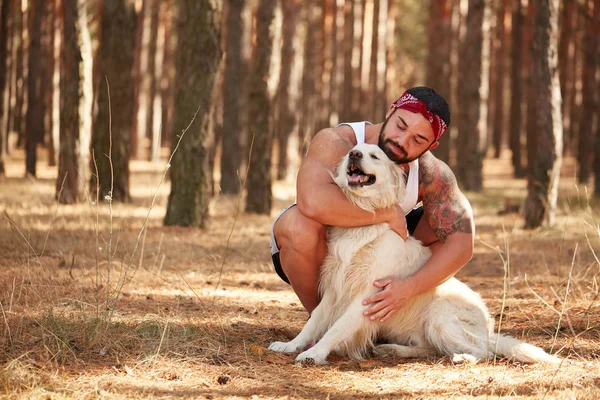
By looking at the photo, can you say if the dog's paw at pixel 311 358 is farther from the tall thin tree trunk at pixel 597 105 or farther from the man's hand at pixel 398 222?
the tall thin tree trunk at pixel 597 105

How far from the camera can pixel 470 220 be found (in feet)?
14.3

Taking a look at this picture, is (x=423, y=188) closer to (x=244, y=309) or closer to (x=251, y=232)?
(x=244, y=309)

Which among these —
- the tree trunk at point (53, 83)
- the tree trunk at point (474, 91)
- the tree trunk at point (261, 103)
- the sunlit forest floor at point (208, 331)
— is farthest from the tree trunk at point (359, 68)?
the sunlit forest floor at point (208, 331)

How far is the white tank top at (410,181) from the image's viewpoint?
4.35 metres

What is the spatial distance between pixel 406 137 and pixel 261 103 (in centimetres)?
682

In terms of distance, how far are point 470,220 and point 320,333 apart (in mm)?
1118

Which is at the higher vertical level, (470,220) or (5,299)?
(470,220)

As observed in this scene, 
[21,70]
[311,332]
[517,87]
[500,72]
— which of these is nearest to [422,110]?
[311,332]

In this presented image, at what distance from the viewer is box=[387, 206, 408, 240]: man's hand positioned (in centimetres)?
418

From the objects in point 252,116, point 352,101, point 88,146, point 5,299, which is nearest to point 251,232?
point 252,116

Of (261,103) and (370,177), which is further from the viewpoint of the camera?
(261,103)

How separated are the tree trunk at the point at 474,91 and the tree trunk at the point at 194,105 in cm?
730

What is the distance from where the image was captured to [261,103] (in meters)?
10.8

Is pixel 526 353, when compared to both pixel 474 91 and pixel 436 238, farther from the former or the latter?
pixel 474 91
